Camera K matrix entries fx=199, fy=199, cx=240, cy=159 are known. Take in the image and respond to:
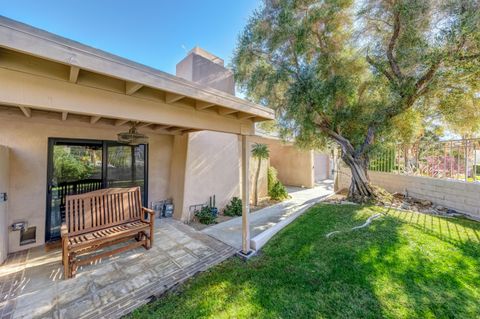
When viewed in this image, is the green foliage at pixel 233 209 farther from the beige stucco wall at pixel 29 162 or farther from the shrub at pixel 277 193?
the beige stucco wall at pixel 29 162

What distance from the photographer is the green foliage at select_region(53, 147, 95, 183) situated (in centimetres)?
451

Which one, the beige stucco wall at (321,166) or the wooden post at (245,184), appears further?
the beige stucco wall at (321,166)

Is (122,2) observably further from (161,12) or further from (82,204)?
(82,204)

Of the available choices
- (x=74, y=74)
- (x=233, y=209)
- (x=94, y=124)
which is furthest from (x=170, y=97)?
(x=233, y=209)

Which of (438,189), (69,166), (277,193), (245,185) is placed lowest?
(277,193)

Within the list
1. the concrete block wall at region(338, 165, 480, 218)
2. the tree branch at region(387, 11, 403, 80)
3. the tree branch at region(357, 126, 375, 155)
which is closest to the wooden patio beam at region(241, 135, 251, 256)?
the tree branch at region(357, 126, 375, 155)

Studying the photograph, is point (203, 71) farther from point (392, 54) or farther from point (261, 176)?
point (392, 54)

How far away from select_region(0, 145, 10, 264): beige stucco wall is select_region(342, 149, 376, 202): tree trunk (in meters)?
8.99

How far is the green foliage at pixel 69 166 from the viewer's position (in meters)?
4.51

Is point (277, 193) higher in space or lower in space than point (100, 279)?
higher

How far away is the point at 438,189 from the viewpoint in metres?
6.39

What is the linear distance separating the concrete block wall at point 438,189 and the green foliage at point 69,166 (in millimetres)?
10157

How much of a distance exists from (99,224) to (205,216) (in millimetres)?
2614

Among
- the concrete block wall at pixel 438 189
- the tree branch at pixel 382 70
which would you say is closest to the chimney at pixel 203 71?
Result: the tree branch at pixel 382 70
